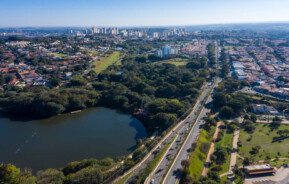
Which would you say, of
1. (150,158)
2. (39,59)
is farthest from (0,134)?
(39,59)

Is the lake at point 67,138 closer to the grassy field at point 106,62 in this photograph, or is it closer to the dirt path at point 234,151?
the dirt path at point 234,151

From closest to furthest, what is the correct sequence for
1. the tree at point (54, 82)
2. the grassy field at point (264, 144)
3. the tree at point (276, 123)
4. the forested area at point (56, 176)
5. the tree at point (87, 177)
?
1. the forested area at point (56, 176)
2. the tree at point (87, 177)
3. the grassy field at point (264, 144)
4. the tree at point (276, 123)
5. the tree at point (54, 82)

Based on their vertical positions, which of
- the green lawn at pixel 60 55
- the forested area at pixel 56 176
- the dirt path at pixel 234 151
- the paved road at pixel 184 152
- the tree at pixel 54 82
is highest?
the green lawn at pixel 60 55

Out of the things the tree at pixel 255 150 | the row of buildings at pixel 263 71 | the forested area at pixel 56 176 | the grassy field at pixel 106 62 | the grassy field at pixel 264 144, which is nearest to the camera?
the forested area at pixel 56 176

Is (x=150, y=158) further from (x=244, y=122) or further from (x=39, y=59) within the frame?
(x=39, y=59)

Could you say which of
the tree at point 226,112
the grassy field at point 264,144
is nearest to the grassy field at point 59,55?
the tree at point 226,112

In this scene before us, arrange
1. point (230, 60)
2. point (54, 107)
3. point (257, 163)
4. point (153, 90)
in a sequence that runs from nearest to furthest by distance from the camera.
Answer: point (257, 163) < point (54, 107) < point (153, 90) < point (230, 60)
